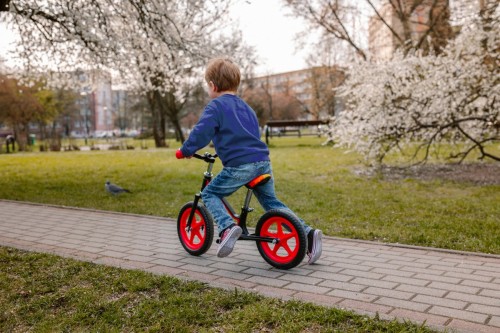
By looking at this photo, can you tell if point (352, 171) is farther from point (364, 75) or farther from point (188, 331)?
point (188, 331)

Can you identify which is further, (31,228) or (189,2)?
(189,2)

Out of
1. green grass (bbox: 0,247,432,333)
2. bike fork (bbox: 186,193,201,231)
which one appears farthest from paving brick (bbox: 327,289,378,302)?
bike fork (bbox: 186,193,201,231)

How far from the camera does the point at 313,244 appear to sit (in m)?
4.66

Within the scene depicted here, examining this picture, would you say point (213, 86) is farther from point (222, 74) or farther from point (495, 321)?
point (495, 321)

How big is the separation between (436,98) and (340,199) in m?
5.03

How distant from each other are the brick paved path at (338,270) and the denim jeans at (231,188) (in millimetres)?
499

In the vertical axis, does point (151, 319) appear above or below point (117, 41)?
below

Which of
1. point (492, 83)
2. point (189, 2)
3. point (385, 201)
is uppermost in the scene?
point (189, 2)

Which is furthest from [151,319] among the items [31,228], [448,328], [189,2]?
[189,2]

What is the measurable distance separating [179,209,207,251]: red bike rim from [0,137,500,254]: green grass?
6.20 feet

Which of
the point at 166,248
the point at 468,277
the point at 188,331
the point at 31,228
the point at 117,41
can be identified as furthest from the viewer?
the point at 117,41

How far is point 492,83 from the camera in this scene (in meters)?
12.5

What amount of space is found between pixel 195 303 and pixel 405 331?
149 cm

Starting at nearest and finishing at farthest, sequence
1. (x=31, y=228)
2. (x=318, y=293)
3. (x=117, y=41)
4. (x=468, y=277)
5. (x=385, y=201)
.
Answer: (x=318, y=293) → (x=468, y=277) → (x=31, y=228) → (x=385, y=201) → (x=117, y=41)
